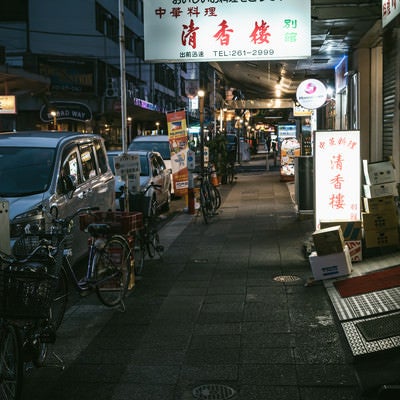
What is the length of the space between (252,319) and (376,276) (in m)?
2.20

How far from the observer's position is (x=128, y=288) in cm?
818

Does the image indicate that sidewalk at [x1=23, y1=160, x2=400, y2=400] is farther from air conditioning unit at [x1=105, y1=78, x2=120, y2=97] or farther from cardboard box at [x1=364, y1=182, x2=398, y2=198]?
air conditioning unit at [x1=105, y1=78, x2=120, y2=97]

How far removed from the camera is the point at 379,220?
8.98 meters

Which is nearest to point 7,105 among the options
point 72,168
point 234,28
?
point 72,168

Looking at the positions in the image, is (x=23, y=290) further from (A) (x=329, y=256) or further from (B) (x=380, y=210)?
(B) (x=380, y=210)

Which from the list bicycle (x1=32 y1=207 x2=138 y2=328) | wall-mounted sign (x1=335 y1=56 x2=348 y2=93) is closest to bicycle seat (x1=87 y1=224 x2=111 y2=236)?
bicycle (x1=32 y1=207 x2=138 y2=328)

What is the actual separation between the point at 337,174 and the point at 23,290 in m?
6.00

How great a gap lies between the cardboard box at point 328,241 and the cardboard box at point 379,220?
3.58ft

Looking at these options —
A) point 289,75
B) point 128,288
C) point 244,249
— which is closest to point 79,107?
point 289,75

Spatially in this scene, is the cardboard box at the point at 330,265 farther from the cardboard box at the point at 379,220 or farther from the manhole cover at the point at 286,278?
the cardboard box at the point at 379,220

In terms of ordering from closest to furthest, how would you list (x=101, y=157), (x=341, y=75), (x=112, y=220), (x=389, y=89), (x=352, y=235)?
(x=112, y=220) → (x=352, y=235) → (x=101, y=157) → (x=389, y=89) → (x=341, y=75)

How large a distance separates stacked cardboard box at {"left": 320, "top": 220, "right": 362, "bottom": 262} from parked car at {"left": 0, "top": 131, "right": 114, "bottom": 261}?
3797 mm

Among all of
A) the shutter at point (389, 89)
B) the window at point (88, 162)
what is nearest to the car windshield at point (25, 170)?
the window at point (88, 162)

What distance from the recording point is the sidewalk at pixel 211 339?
488 cm
